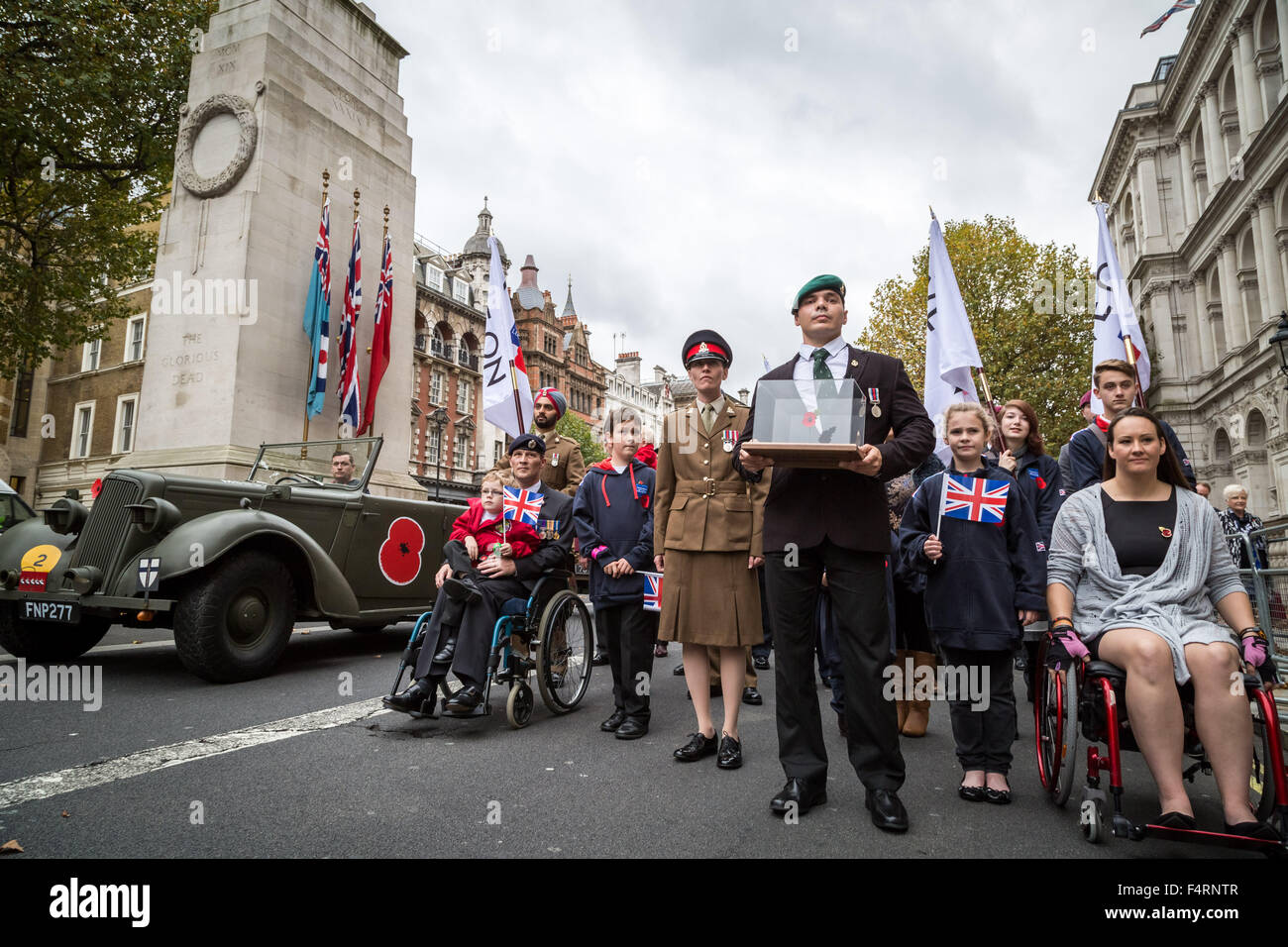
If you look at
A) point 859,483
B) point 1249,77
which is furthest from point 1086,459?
point 1249,77

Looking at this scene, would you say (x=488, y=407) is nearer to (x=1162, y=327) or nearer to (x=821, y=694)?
(x=821, y=694)

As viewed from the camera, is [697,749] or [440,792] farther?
[697,749]

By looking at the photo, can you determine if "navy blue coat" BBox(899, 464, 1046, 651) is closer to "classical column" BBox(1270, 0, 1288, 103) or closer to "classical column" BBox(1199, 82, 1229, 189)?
"classical column" BBox(1270, 0, 1288, 103)

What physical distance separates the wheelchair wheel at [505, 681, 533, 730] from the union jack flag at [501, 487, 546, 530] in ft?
3.27

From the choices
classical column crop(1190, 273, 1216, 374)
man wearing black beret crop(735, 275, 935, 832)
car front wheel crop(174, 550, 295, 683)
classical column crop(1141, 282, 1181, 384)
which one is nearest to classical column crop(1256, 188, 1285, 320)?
classical column crop(1190, 273, 1216, 374)

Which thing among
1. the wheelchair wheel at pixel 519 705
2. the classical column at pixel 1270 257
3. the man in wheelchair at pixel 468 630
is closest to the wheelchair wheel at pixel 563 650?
the wheelchair wheel at pixel 519 705

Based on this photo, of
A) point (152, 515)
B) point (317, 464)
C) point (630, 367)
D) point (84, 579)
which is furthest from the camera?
point (630, 367)

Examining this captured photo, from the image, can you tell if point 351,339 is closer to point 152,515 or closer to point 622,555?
point 152,515

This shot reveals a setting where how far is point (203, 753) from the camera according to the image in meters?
3.54

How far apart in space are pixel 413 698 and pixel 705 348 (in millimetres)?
2493

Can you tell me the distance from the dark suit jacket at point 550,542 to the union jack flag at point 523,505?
1.7 inches

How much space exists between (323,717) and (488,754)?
4.18 ft

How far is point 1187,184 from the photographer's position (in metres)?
32.9
